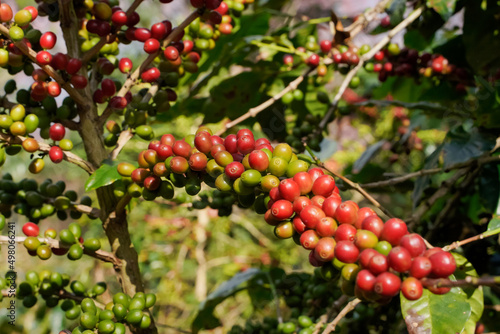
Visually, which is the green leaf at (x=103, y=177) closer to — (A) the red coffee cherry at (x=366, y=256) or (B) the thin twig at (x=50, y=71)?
(B) the thin twig at (x=50, y=71)

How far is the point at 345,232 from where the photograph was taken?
1.91 ft

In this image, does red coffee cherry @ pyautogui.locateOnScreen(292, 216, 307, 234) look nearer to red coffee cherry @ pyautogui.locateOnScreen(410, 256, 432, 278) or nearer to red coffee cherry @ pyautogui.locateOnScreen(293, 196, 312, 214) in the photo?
red coffee cherry @ pyautogui.locateOnScreen(293, 196, 312, 214)

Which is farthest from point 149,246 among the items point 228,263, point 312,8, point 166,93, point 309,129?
point 312,8

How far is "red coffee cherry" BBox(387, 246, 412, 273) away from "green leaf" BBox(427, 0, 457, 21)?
3.65 feet

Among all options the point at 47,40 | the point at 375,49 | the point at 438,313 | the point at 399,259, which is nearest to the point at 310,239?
the point at 399,259

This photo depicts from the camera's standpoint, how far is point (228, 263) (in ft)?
12.9

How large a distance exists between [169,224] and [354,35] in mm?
2818

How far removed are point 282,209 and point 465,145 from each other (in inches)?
37.4

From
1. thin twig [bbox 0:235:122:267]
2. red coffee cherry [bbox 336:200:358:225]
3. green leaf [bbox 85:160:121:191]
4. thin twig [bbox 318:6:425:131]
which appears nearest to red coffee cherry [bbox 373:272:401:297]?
red coffee cherry [bbox 336:200:358:225]

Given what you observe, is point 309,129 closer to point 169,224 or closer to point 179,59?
point 179,59

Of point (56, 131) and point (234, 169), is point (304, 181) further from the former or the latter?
point (56, 131)

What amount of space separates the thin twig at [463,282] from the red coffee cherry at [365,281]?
60mm

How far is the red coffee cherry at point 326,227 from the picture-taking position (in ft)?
1.96

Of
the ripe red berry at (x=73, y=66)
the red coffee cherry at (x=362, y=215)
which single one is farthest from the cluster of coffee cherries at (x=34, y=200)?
the red coffee cherry at (x=362, y=215)
